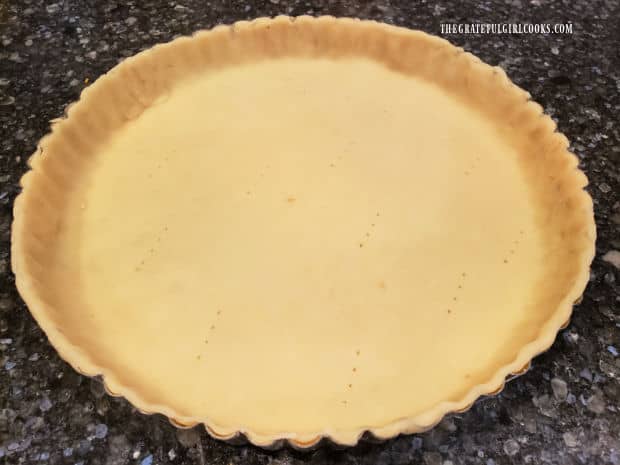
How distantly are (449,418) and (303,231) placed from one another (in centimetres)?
32

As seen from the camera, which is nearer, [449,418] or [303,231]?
[449,418]

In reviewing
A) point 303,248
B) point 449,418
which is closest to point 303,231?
point 303,248

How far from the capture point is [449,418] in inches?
28.2

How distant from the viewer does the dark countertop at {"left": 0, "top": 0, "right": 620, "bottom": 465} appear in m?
0.69

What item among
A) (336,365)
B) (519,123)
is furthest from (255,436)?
(519,123)

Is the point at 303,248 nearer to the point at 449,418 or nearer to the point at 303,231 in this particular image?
the point at 303,231

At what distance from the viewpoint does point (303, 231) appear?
2.69 ft

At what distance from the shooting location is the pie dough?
0.67 meters

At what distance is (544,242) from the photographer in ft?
2.63

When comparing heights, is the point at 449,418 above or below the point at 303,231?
below

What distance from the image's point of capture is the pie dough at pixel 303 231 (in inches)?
26.5

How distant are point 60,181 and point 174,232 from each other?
20 cm

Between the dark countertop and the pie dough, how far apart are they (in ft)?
0.27

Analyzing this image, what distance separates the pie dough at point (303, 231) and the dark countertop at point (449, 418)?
0.08 m
